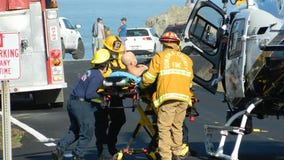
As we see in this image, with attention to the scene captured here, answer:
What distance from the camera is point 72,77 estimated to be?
32.5m

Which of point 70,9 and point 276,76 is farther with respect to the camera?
point 70,9

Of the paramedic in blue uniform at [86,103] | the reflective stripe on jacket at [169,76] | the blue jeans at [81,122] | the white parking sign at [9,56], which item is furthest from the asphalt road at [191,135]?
the white parking sign at [9,56]

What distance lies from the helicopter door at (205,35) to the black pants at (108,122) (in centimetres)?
190

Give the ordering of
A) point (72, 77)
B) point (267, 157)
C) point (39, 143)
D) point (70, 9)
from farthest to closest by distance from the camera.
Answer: point (70, 9), point (72, 77), point (39, 143), point (267, 157)

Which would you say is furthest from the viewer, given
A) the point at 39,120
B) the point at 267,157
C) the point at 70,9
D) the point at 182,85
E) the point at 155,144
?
the point at 70,9

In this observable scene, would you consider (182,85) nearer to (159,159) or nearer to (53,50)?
(159,159)

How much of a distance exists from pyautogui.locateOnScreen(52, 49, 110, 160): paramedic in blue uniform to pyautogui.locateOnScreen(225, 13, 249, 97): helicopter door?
71.1 inches

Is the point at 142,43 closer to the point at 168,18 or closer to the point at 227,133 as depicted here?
the point at 168,18

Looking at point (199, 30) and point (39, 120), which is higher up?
point (199, 30)

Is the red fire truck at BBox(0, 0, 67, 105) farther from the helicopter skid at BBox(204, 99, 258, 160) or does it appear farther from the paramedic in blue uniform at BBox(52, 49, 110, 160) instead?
the helicopter skid at BBox(204, 99, 258, 160)

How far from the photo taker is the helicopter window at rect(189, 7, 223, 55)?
605 inches

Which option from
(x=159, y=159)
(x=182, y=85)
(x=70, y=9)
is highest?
(x=182, y=85)

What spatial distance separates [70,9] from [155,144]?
78.9 m

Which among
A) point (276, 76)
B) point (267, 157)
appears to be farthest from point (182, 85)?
point (267, 157)
